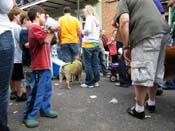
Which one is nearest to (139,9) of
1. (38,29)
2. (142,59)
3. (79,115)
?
(142,59)

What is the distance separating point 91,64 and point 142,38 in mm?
3266

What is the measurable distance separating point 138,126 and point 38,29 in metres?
1.86

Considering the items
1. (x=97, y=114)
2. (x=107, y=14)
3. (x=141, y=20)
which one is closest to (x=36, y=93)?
(x=97, y=114)

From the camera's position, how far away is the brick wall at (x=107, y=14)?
16000mm

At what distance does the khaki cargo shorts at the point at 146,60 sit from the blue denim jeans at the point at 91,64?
2973 millimetres

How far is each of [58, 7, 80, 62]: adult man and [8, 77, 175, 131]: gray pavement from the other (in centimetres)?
216

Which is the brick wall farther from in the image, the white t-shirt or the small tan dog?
the white t-shirt

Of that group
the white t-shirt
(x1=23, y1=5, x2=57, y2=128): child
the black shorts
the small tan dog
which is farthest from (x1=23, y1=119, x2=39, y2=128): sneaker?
the small tan dog

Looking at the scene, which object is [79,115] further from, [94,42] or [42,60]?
[94,42]

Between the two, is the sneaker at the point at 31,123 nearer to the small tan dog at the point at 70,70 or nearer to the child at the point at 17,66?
the child at the point at 17,66

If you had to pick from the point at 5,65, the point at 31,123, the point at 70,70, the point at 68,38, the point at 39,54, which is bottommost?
the point at 31,123

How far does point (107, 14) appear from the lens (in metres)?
16.4

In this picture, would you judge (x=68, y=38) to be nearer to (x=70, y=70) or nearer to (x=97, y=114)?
(x=70, y=70)

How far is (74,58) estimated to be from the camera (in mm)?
8383
